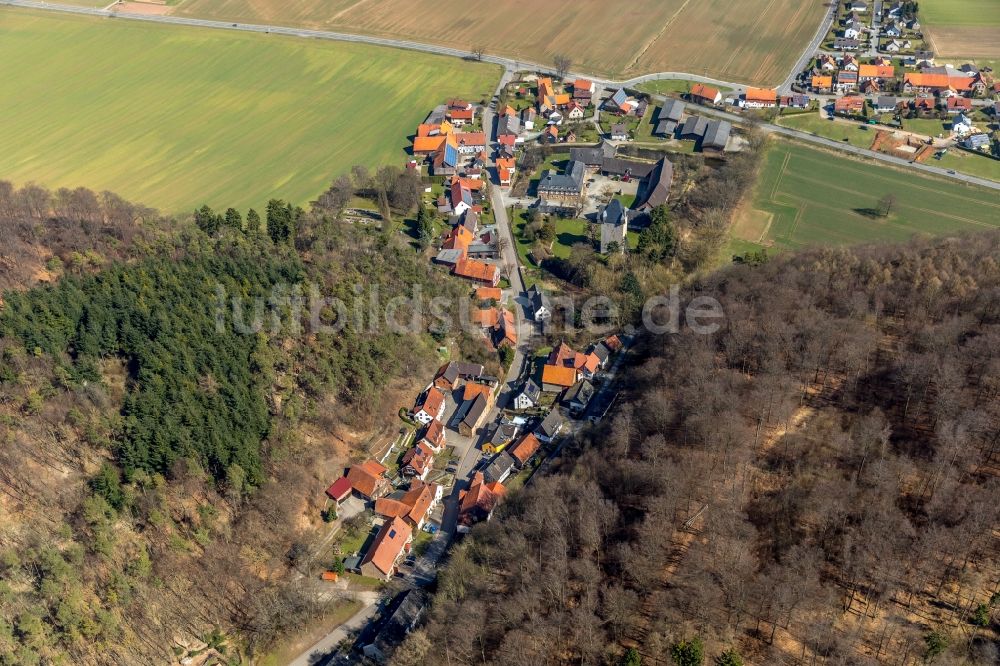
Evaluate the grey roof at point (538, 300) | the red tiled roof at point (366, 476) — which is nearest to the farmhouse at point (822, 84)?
the grey roof at point (538, 300)

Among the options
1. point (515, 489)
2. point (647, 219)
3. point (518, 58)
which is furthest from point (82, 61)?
point (515, 489)

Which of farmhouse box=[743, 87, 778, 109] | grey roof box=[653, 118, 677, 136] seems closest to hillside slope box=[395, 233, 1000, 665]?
grey roof box=[653, 118, 677, 136]

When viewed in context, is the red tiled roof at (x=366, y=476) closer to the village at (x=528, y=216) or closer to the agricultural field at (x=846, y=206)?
the village at (x=528, y=216)

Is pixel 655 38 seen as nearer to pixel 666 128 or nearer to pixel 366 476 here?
pixel 666 128

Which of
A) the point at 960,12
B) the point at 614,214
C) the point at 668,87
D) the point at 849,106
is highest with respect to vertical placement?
the point at 960,12

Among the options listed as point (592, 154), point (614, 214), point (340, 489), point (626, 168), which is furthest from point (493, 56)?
point (340, 489)

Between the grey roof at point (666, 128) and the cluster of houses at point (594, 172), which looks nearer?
the cluster of houses at point (594, 172)
